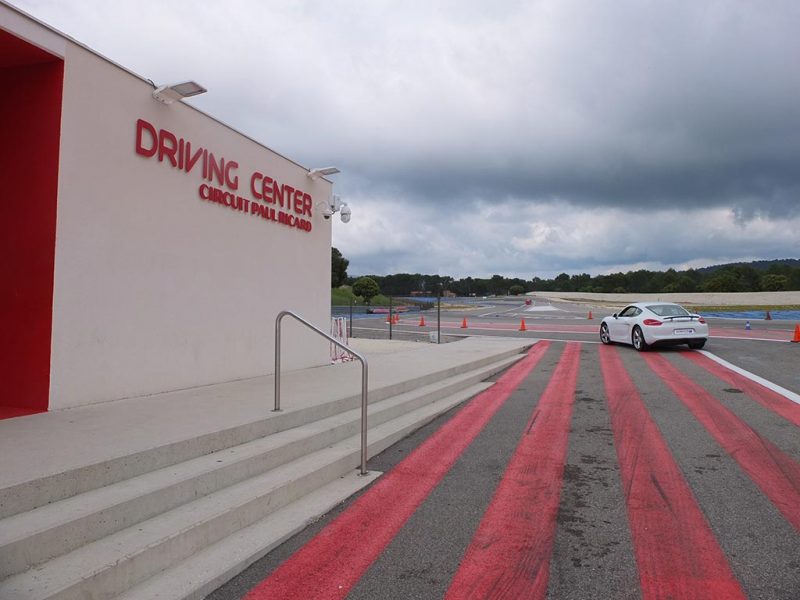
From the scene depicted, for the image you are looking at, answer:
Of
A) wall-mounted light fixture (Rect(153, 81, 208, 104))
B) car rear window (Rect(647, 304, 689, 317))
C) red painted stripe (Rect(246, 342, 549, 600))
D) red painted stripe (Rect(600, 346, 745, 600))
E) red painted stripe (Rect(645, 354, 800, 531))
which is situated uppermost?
wall-mounted light fixture (Rect(153, 81, 208, 104))

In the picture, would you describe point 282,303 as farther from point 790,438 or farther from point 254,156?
point 790,438

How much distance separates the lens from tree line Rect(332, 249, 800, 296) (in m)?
69.2

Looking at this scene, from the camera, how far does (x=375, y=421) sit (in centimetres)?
621

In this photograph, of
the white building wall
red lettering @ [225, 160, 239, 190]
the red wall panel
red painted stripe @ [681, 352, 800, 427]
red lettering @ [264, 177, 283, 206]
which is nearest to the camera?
the red wall panel

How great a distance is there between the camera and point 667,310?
14.8 metres

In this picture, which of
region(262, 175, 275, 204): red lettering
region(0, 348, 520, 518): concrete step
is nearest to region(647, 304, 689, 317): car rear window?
region(262, 175, 275, 204): red lettering

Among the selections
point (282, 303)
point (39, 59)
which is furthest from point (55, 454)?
point (282, 303)

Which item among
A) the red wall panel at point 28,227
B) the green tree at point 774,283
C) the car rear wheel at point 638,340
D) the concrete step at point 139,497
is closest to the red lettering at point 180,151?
the red wall panel at point 28,227

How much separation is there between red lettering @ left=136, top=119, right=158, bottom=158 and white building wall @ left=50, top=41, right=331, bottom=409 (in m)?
0.07

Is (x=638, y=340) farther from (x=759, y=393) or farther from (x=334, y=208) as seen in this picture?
(x=334, y=208)

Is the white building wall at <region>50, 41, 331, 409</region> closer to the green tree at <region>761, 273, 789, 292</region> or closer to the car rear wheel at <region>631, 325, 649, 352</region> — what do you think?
the car rear wheel at <region>631, 325, 649, 352</region>

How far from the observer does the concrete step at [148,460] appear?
10.1 feet

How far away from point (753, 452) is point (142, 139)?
7.45m

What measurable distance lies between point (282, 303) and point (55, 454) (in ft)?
16.8
